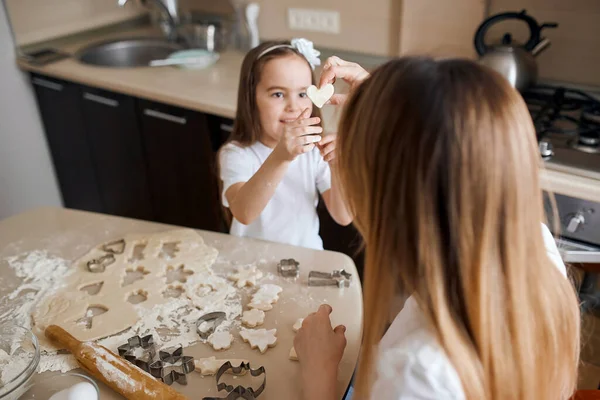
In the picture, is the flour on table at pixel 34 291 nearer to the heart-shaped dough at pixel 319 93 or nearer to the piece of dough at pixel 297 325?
the piece of dough at pixel 297 325

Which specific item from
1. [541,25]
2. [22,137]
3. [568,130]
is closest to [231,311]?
[568,130]

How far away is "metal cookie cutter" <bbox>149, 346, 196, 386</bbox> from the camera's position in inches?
36.1

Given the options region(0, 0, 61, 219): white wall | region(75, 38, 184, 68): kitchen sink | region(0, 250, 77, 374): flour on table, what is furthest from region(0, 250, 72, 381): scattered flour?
region(75, 38, 184, 68): kitchen sink

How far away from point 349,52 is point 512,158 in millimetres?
1656

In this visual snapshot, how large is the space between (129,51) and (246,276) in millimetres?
1851

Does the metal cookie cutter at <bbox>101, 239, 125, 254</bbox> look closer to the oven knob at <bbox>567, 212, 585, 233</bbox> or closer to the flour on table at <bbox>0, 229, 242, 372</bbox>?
the flour on table at <bbox>0, 229, 242, 372</bbox>

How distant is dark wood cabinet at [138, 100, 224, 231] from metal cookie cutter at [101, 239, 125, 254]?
80 cm

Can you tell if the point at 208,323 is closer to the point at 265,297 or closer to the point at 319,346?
the point at 265,297

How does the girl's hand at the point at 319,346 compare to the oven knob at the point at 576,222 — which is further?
the oven knob at the point at 576,222

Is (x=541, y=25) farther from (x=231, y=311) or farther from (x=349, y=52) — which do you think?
(x=231, y=311)

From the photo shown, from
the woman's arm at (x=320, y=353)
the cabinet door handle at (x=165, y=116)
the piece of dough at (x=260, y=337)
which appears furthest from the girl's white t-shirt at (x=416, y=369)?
the cabinet door handle at (x=165, y=116)

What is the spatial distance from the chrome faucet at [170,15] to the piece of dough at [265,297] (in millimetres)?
1820

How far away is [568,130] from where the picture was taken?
1556mm

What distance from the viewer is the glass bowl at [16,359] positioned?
0.90 m
